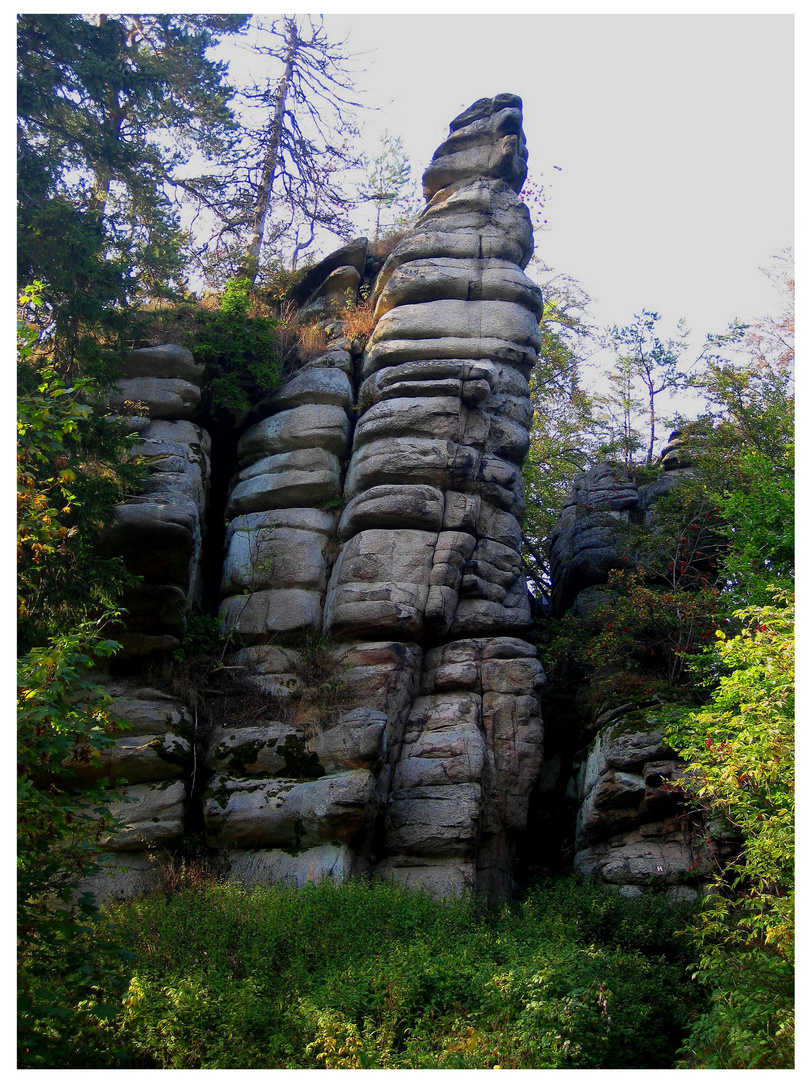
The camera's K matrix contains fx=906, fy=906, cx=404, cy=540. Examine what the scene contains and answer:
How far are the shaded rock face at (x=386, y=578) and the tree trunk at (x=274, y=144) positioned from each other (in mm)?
5181

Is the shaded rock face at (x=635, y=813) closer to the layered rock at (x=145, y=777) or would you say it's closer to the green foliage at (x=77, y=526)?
the layered rock at (x=145, y=777)

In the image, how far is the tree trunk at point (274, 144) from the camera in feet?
76.3

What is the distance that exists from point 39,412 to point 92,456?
5.88 meters

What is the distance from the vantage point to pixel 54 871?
24.4ft

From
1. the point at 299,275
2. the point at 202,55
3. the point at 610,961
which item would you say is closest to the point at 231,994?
the point at 610,961

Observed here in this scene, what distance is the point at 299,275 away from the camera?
21500 mm

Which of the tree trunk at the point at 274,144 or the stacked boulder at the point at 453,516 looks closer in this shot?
the stacked boulder at the point at 453,516

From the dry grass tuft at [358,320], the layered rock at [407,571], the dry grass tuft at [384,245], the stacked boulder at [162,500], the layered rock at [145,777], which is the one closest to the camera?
the layered rock at [145,777]

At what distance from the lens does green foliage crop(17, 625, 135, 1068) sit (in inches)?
286

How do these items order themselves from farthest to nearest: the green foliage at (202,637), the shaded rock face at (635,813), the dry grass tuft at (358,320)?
the dry grass tuft at (358,320) → the green foliage at (202,637) → the shaded rock face at (635,813)

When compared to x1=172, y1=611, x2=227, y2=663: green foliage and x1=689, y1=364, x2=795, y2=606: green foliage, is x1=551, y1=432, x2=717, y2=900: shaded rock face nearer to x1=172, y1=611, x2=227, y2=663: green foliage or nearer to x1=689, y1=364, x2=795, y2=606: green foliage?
x1=689, y1=364, x2=795, y2=606: green foliage

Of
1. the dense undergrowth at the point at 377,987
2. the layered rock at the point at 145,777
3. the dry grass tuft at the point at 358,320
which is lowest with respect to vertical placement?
the dense undergrowth at the point at 377,987

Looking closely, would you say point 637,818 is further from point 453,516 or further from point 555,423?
point 555,423

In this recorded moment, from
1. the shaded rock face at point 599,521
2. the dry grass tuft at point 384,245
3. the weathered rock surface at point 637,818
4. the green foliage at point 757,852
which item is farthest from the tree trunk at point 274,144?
the green foliage at point 757,852
